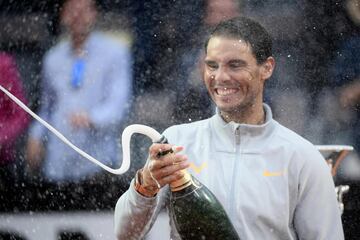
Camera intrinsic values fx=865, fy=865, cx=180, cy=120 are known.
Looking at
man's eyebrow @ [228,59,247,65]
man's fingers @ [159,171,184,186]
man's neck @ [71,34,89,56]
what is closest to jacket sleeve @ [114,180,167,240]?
man's fingers @ [159,171,184,186]

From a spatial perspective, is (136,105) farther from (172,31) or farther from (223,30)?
(223,30)

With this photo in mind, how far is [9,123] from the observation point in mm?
3848

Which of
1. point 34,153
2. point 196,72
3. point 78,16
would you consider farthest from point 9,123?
point 196,72

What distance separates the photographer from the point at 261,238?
194 cm

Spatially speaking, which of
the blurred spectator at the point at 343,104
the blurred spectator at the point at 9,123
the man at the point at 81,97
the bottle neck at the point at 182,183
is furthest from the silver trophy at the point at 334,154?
the bottle neck at the point at 182,183

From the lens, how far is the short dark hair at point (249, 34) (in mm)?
2066

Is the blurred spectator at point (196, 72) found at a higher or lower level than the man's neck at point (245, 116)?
higher

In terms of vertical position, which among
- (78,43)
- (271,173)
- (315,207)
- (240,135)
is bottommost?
(315,207)

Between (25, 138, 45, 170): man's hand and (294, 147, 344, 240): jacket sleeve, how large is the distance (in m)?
2.05

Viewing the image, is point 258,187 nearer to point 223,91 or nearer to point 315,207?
point 315,207

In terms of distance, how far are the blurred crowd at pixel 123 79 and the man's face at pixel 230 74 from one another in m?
1.79

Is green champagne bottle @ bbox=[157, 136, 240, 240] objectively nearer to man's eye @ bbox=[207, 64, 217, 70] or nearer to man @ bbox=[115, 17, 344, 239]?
man @ bbox=[115, 17, 344, 239]

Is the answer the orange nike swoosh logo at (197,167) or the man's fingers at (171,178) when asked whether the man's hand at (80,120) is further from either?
the man's fingers at (171,178)

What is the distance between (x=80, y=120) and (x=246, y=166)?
1.99 metres
